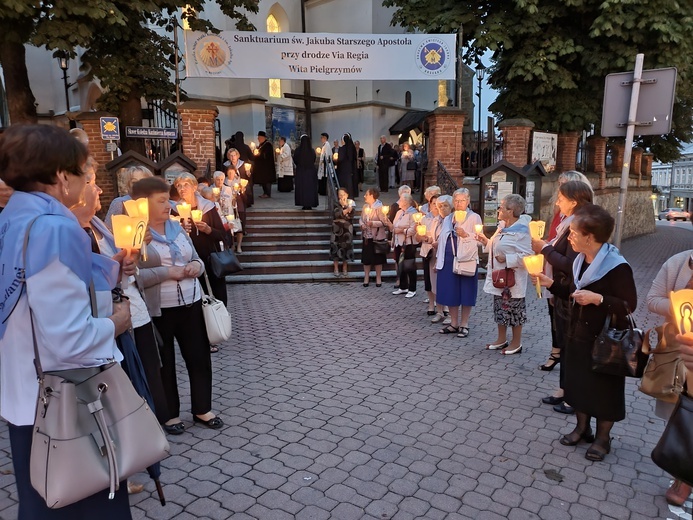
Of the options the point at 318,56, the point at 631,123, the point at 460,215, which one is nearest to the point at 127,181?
the point at 460,215

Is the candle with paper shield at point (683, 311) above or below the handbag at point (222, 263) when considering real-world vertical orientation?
above

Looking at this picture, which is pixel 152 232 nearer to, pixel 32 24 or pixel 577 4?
pixel 32 24

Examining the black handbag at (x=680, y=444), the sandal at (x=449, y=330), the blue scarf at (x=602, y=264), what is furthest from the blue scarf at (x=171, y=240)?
the sandal at (x=449, y=330)

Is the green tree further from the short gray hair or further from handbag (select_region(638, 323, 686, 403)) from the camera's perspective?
handbag (select_region(638, 323, 686, 403))

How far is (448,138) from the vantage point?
13508 mm

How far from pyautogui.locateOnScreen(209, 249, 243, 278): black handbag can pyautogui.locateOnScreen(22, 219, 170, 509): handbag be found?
316 cm

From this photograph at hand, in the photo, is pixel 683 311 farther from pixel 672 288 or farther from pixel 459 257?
pixel 459 257

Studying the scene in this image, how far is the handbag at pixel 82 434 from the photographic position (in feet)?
6.07

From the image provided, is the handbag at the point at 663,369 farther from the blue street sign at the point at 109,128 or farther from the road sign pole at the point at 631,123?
the blue street sign at the point at 109,128

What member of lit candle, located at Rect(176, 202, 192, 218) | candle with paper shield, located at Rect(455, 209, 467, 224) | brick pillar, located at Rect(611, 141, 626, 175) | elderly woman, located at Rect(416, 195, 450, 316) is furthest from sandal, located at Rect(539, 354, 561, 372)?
brick pillar, located at Rect(611, 141, 626, 175)

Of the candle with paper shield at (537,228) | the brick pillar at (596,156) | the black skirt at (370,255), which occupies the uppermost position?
the brick pillar at (596,156)

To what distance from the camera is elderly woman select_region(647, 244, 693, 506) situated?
3.13 m

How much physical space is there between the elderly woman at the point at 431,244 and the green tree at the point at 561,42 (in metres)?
8.05

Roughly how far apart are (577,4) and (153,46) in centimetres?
1157
